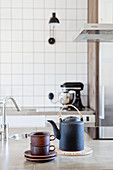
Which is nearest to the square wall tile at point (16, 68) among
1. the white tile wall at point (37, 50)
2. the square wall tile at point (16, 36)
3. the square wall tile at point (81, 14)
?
the white tile wall at point (37, 50)

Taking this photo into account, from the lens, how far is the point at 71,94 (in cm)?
354

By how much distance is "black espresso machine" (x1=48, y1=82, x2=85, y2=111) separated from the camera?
353 cm

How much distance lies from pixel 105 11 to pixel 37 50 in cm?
108

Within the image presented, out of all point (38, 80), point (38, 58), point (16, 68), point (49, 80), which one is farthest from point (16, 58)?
point (49, 80)

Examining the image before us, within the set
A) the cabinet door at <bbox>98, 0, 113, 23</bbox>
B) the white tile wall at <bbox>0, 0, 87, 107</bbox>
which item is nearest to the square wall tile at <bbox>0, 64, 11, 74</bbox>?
the white tile wall at <bbox>0, 0, 87, 107</bbox>

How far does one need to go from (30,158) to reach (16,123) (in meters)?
1.97

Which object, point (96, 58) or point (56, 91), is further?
point (56, 91)

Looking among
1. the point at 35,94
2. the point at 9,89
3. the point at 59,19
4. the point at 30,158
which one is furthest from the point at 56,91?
the point at 30,158

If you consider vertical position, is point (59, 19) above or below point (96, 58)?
above

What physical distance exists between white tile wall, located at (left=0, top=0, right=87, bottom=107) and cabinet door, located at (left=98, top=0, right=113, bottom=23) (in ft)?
2.07

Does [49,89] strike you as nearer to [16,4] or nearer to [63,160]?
[16,4]

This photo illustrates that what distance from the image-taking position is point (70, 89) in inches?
143

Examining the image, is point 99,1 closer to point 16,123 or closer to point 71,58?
point 71,58

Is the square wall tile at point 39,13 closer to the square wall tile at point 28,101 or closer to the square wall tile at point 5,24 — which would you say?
the square wall tile at point 5,24
